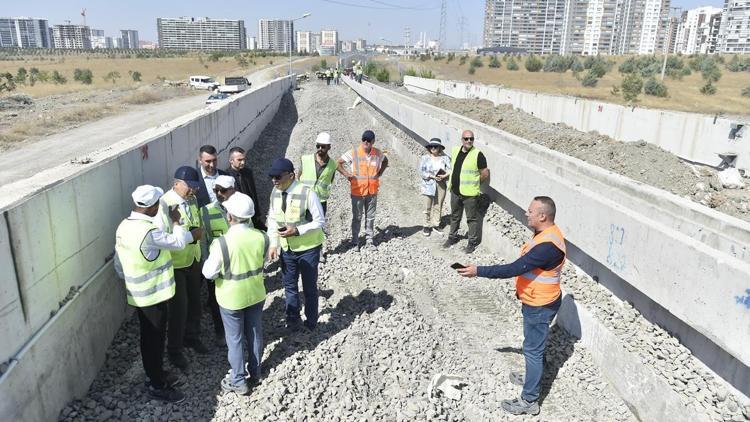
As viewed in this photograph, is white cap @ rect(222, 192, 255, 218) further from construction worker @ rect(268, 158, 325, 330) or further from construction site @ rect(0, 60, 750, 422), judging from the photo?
construction site @ rect(0, 60, 750, 422)

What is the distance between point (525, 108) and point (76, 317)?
86.0ft

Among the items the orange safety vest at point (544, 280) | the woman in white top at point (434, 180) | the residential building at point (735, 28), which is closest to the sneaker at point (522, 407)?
the orange safety vest at point (544, 280)

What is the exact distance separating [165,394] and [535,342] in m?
3.21

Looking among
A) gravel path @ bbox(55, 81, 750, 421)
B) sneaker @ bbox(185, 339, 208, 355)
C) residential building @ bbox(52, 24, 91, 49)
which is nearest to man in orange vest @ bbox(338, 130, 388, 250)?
gravel path @ bbox(55, 81, 750, 421)

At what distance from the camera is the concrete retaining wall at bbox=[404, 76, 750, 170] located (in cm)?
1397

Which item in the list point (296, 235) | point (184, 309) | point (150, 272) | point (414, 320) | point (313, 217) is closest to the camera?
point (150, 272)

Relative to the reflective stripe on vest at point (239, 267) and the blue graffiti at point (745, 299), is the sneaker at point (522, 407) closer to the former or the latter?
the blue graffiti at point (745, 299)

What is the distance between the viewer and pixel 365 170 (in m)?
8.38

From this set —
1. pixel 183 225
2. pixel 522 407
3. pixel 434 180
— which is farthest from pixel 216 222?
pixel 434 180

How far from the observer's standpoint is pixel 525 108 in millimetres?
27844

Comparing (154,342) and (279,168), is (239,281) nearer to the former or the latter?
(154,342)

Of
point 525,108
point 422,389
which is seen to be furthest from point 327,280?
point 525,108

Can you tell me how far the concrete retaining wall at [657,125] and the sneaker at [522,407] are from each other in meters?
11.8

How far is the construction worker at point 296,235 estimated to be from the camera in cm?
562
